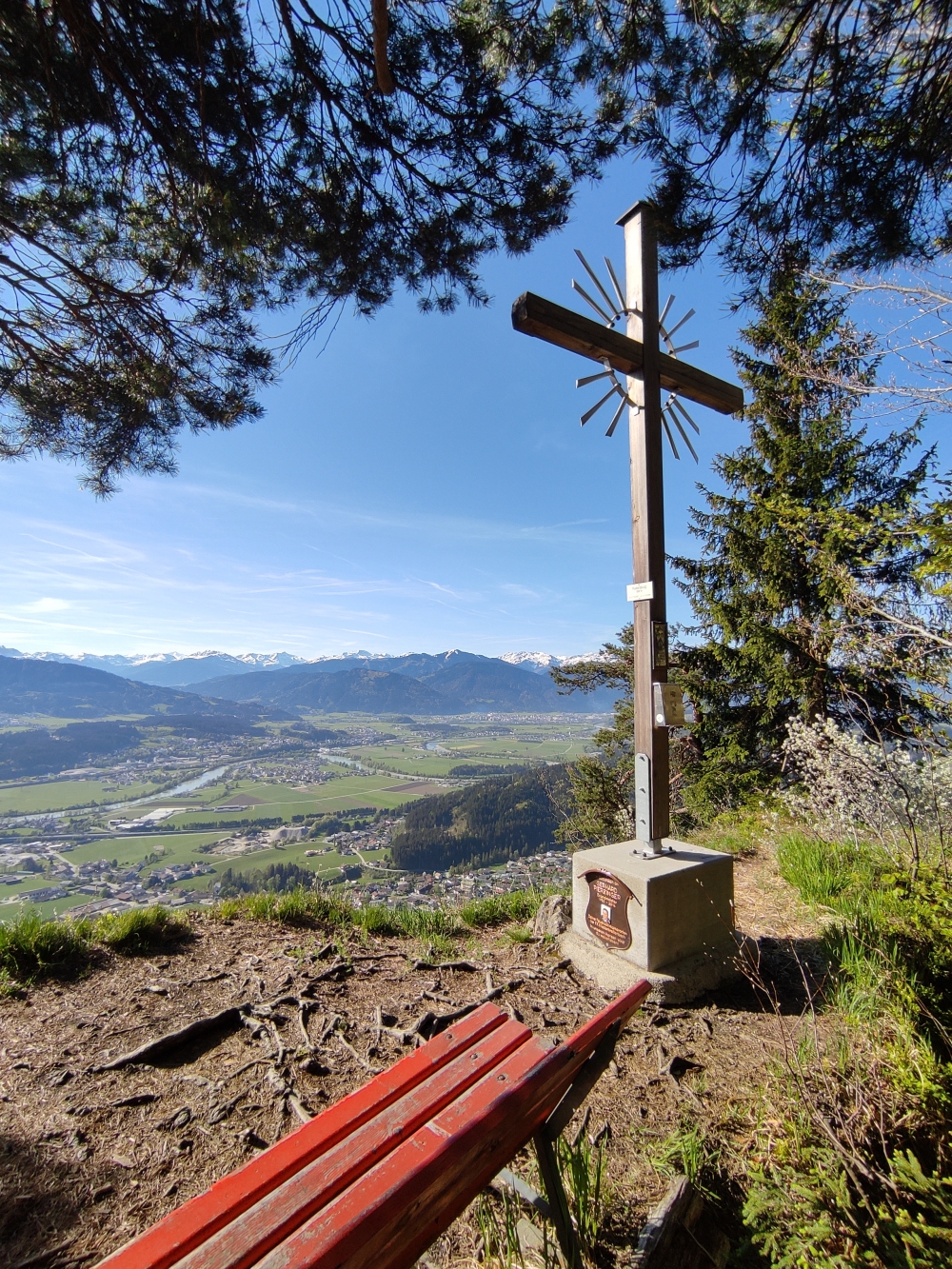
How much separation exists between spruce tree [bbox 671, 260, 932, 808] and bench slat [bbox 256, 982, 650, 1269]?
6.78 m

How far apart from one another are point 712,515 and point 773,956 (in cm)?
687

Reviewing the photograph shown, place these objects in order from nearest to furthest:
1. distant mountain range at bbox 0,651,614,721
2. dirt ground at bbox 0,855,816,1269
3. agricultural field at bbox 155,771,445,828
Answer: dirt ground at bbox 0,855,816,1269 < agricultural field at bbox 155,771,445,828 < distant mountain range at bbox 0,651,614,721

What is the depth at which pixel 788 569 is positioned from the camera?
25.6 ft

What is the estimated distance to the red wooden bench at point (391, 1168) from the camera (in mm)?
982

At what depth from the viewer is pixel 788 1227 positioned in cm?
146

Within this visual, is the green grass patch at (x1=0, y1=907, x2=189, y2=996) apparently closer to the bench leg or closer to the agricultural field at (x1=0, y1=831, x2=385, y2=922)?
the bench leg

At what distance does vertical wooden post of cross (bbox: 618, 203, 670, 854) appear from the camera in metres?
3.43

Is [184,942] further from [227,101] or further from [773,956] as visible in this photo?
[227,101]

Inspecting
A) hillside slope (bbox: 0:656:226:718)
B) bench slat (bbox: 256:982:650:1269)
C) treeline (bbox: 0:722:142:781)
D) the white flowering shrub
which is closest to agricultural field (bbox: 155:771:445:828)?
treeline (bbox: 0:722:142:781)

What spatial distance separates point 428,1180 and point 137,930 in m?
3.50

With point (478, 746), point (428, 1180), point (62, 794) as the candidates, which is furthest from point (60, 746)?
point (428, 1180)

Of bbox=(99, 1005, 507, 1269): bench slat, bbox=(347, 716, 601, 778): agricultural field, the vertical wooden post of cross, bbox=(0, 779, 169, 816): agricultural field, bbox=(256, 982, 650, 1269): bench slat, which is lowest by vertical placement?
bbox=(0, 779, 169, 816): agricultural field

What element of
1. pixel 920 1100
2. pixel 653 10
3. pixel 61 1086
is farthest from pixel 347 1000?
pixel 653 10

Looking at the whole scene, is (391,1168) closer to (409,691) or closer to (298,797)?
(298,797)
